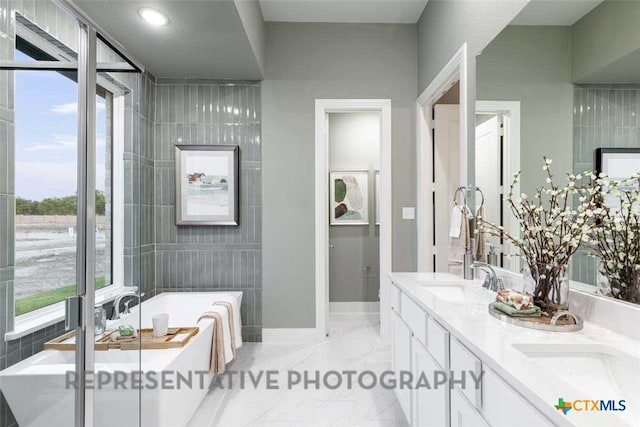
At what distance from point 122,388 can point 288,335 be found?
1970mm

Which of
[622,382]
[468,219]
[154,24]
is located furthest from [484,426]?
[154,24]

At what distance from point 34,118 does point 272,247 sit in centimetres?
236

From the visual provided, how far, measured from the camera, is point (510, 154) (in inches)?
66.1

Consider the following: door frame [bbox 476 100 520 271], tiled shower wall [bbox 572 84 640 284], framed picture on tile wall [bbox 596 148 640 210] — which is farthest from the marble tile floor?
framed picture on tile wall [bbox 596 148 640 210]

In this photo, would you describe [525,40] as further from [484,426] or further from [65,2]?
[65,2]

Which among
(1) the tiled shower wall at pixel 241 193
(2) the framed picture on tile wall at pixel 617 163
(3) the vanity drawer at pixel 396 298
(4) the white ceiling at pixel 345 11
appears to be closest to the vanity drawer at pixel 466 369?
(2) the framed picture on tile wall at pixel 617 163

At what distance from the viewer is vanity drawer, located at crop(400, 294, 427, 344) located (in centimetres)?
157

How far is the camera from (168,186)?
3250mm

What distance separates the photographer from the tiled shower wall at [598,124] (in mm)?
1079

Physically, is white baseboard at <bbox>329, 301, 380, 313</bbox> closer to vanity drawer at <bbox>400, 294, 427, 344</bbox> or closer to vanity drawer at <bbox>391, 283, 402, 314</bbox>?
vanity drawer at <bbox>391, 283, 402, 314</bbox>

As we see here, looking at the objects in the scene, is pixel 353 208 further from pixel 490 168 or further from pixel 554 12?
pixel 554 12

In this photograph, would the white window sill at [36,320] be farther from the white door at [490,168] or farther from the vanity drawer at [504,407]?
the white door at [490,168]

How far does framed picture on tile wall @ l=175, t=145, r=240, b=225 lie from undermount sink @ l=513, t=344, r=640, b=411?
2.68 meters

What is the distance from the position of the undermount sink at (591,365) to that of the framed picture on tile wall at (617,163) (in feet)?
1.53
